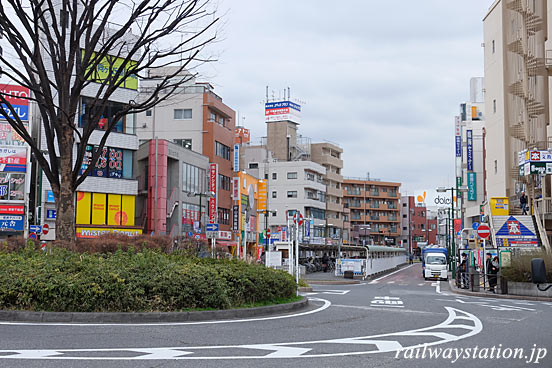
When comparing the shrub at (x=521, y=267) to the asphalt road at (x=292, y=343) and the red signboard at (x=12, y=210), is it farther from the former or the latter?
the red signboard at (x=12, y=210)

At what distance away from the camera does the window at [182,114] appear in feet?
199

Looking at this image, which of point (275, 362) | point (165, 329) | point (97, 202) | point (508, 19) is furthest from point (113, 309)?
point (508, 19)

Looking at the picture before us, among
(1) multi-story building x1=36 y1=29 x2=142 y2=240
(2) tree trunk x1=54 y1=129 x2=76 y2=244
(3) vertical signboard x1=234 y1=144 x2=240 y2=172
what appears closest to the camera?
(2) tree trunk x1=54 y1=129 x2=76 y2=244

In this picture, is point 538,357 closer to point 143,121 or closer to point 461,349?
point 461,349

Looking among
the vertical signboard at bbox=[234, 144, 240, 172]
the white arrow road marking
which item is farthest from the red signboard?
the white arrow road marking

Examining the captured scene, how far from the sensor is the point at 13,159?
43.0 metres

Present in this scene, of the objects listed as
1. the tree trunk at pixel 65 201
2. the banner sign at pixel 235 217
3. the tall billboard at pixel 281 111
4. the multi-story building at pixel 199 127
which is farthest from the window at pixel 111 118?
the tall billboard at pixel 281 111

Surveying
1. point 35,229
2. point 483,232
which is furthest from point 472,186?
point 35,229

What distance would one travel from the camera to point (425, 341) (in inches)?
413

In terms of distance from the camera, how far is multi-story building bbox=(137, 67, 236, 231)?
5997 cm

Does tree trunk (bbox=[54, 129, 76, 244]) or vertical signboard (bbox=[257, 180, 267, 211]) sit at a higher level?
vertical signboard (bbox=[257, 180, 267, 211])

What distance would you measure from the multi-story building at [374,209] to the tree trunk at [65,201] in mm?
96498

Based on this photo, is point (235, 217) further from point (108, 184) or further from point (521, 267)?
point (521, 267)

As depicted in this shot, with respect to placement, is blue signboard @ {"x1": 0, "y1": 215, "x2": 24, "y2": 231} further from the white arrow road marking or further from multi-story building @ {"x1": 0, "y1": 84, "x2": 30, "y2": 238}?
the white arrow road marking
